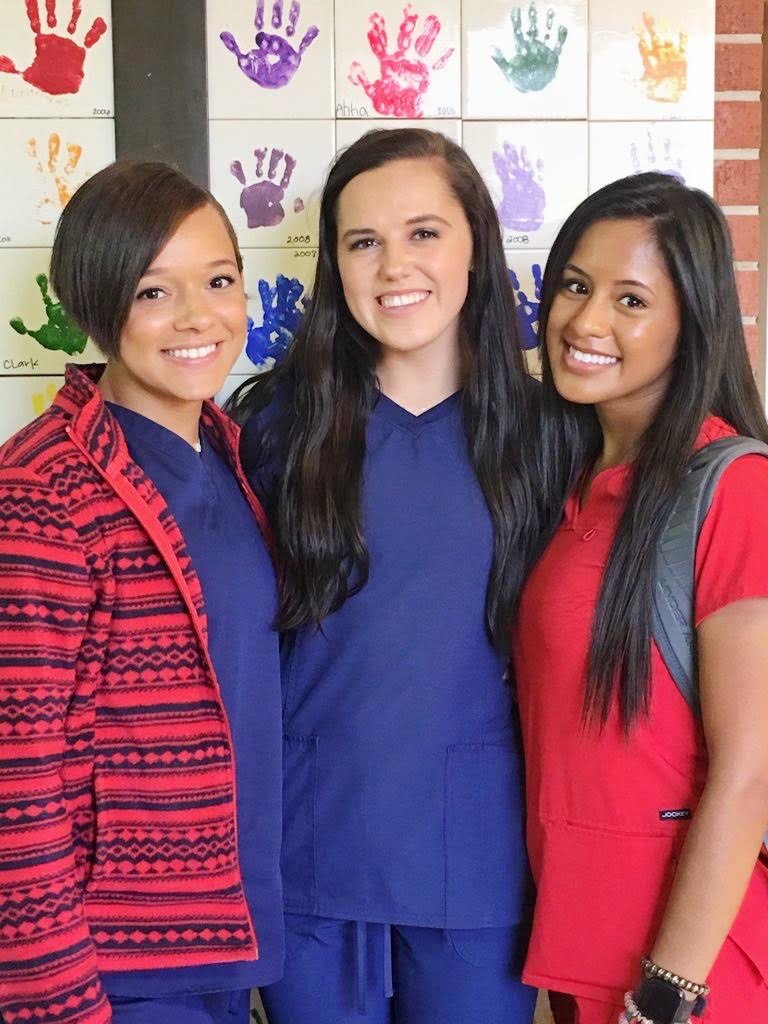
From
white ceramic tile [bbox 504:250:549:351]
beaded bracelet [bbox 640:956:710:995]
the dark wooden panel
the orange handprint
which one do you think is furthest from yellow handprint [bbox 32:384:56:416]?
beaded bracelet [bbox 640:956:710:995]

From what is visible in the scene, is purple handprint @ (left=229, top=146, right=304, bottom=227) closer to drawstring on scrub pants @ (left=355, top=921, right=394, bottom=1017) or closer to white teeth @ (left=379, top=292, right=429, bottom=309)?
white teeth @ (left=379, top=292, right=429, bottom=309)

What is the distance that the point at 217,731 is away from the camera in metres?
1.21

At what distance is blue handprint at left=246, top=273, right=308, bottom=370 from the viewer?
1775 mm

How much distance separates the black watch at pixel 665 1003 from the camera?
1160 mm

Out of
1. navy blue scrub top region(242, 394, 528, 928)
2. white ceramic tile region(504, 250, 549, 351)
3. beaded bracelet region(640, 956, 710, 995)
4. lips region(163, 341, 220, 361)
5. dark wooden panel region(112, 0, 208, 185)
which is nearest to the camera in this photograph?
beaded bracelet region(640, 956, 710, 995)

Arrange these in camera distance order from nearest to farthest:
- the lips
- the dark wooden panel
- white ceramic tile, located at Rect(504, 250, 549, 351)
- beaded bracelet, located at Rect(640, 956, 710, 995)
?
beaded bracelet, located at Rect(640, 956, 710, 995) → the lips → the dark wooden panel → white ceramic tile, located at Rect(504, 250, 549, 351)

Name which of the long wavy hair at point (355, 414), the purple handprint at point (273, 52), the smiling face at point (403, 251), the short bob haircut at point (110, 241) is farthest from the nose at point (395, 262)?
the purple handprint at point (273, 52)

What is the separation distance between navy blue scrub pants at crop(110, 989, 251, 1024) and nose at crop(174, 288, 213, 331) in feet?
2.49

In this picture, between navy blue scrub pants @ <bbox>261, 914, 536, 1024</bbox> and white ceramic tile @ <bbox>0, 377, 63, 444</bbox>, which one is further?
white ceramic tile @ <bbox>0, 377, 63, 444</bbox>

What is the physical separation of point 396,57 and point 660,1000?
1413 millimetres

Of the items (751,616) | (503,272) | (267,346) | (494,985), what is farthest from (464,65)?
(494,985)

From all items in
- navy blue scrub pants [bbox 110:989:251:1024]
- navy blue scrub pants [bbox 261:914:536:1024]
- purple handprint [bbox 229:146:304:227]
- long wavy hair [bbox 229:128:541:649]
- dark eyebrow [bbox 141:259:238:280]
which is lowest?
navy blue scrub pants [bbox 261:914:536:1024]

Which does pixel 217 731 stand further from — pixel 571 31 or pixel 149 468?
pixel 571 31

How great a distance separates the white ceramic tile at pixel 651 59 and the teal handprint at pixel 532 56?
0.21ft
